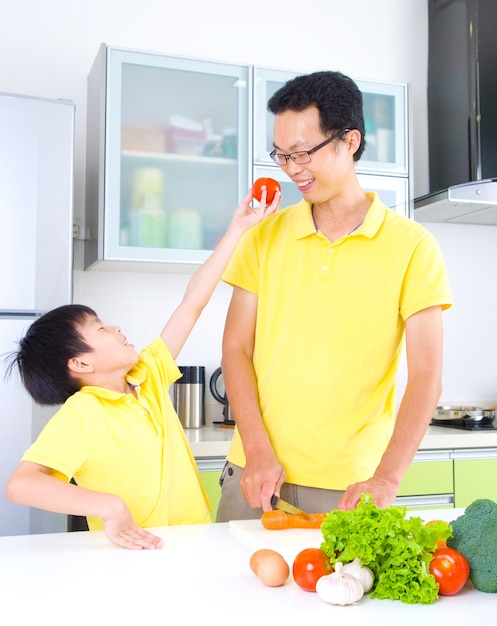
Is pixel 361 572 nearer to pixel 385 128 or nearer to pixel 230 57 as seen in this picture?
pixel 385 128

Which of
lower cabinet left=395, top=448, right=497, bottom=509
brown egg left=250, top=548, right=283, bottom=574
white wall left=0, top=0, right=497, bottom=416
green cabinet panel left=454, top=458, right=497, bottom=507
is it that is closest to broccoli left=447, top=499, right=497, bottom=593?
brown egg left=250, top=548, right=283, bottom=574

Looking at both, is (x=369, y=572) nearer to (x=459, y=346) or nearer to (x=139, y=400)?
(x=139, y=400)

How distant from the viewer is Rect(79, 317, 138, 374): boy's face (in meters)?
1.56

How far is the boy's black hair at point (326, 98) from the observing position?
156cm

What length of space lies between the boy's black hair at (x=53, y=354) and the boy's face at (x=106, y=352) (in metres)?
0.01

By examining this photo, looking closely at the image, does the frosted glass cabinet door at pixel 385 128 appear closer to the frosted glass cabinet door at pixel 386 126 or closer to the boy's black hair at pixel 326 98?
the frosted glass cabinet door at pixel 386 126

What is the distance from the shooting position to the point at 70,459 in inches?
53.6

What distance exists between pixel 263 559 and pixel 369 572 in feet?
0.45

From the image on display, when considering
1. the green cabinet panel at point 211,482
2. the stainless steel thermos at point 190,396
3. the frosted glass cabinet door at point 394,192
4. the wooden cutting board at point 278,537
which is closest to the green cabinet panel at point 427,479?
the green cabinet panel at point 211,482

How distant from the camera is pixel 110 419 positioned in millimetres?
1473

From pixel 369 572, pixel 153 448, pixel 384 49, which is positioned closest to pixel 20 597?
pixel 369 572

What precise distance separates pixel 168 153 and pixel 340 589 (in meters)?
2.11

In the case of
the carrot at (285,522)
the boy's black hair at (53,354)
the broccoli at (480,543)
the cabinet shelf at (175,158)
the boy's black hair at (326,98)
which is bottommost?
the carrot at (285,522)

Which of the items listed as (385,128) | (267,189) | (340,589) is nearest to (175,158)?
(385,128)
